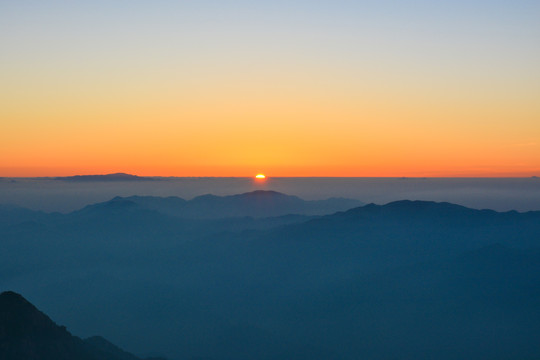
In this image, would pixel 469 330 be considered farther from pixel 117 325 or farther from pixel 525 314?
pixel 117 325

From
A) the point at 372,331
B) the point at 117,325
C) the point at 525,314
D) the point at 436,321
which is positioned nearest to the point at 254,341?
the point at 372,331

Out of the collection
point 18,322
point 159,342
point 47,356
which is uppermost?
point 18,322

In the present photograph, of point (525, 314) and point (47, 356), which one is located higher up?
point (47, 356)

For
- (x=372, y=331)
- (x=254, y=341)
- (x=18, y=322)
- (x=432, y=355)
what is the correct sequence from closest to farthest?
(x=18, y=322) → (x=432, y=355) → (x=254, y=341) → (x=372, y=331)

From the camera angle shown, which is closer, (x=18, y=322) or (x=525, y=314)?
(x=18, y=322)

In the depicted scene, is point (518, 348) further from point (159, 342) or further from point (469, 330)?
point (159, 342)

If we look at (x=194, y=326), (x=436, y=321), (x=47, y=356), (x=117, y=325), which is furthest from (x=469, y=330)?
(x=47, y=356)

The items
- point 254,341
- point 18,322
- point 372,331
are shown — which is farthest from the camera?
point 372,331
